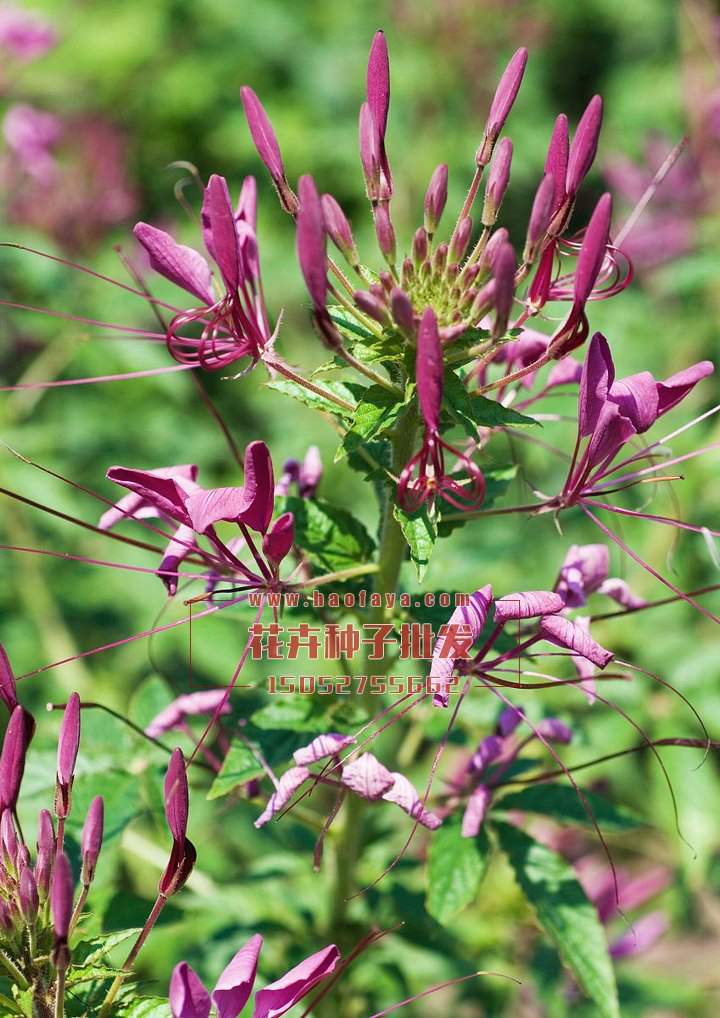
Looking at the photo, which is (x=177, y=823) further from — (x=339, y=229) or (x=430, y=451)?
(x=339, y=229)

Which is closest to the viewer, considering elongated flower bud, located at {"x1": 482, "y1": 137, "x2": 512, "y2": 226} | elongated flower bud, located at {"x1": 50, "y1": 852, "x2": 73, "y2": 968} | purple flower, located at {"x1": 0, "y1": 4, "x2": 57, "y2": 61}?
elongated flower bud, located at {"x1": 50, "y1": 852, "x2": 73, "y2": 968}

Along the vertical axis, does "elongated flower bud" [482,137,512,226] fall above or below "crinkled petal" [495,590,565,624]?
above

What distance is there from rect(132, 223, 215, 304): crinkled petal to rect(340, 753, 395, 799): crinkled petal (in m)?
0.59

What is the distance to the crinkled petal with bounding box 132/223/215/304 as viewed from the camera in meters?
1.23

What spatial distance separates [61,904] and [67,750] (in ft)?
0.70

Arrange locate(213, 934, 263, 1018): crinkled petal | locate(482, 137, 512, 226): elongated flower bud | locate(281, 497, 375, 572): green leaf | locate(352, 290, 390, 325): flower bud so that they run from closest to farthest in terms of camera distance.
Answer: locate(213, 934, 263, 1018): crinkled petal, locate(352, 290, 390, 325): flower bud, locate(482, 137, 512, 226): elongated flower bud, locate(281, 497, 375, 572): green leaf

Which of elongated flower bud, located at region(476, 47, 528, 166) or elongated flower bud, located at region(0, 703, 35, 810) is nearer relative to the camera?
A: elongated flower bud, located at region(0, 703, 35, 810)

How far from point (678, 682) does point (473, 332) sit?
52.5 inches

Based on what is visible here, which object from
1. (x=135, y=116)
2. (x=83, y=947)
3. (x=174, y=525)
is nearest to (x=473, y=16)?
(x=135, y=116)

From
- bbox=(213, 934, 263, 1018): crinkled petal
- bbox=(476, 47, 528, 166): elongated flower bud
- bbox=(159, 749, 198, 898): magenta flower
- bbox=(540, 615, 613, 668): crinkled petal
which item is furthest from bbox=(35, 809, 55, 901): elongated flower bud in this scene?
bbox=(476, 47, 528, 166): elongated flower bud

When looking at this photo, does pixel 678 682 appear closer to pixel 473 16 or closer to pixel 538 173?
pixel 473 16

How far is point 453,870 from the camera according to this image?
1.43 m

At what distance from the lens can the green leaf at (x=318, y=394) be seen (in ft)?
4.17

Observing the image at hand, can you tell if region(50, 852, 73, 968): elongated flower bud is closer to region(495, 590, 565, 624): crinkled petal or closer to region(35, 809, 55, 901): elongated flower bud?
region(35, 809, 55, 901): elongated flower bud
